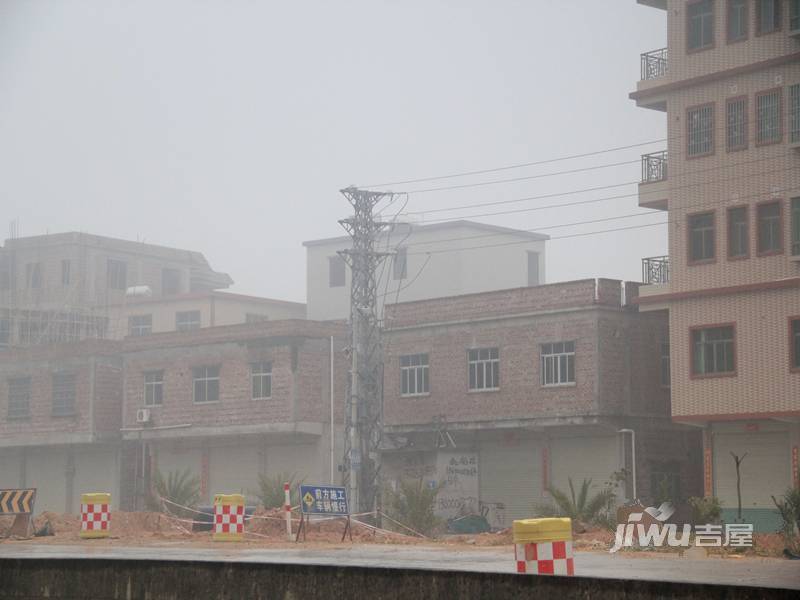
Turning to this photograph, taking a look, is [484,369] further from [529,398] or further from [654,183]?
[654,183]

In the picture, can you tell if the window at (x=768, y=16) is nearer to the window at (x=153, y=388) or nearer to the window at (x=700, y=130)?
the window at (x=700, y=130)

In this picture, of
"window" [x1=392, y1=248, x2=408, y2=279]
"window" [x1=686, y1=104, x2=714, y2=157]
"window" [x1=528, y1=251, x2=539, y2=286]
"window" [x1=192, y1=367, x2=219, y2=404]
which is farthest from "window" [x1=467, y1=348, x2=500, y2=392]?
"window" [x1=528, y1=251, x2=539, y2=286]

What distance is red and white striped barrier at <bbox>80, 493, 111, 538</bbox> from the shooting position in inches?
1182

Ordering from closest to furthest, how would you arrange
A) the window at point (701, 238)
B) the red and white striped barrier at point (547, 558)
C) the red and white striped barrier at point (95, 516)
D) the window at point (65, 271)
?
the red and white striped barrier at point (547, 558)
the red and white striped barrier at point (95, 516)
the window at point (701, 238)
the window at point (65, 271)

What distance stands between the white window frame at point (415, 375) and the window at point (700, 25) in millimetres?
14636

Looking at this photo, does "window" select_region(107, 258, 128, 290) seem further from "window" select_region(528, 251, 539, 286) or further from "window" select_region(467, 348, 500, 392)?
"window" select_region(467, 348, 500, 392)

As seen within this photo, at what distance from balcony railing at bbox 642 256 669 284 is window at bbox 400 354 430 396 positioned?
9.58 metres

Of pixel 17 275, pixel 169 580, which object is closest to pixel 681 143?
pixel 169 580

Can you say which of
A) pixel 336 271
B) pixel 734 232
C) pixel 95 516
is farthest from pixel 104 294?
pixel 95 516

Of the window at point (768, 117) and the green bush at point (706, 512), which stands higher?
the window at point (768, 117)

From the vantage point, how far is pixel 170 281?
8356 centimetres

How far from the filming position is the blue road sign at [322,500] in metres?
27.6

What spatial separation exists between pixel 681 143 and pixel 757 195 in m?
3.17

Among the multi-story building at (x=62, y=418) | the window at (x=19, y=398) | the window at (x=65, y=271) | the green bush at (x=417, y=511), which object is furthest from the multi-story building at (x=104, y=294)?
the green bush at (x=417, y=511)
